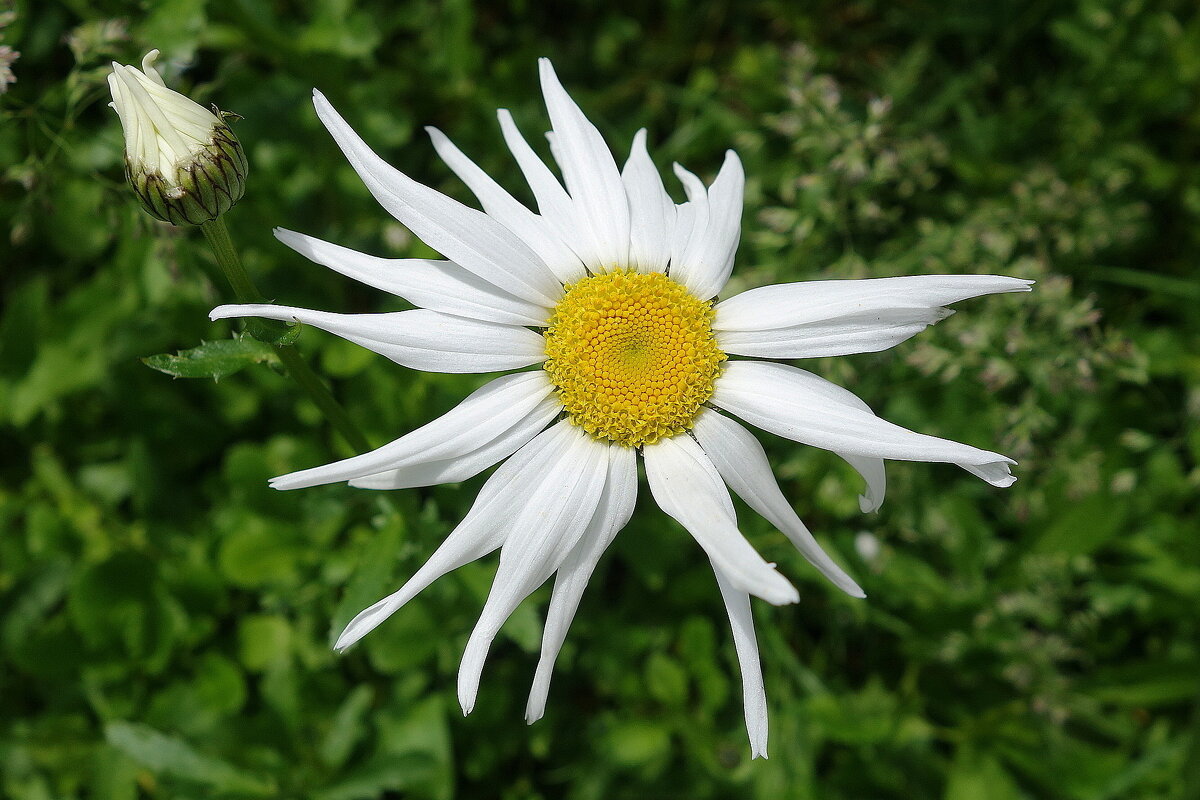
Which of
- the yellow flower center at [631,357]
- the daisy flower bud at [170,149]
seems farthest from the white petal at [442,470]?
the daisy flower bud at [170,149]

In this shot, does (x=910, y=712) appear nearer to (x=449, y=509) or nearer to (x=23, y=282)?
(x=449, y=509)

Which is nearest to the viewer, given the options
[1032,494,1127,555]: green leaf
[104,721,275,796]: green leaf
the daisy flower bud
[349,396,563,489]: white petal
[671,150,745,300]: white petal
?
the daisy flower bud

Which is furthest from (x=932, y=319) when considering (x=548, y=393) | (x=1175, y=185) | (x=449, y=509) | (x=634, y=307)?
(x=1175, y=185)

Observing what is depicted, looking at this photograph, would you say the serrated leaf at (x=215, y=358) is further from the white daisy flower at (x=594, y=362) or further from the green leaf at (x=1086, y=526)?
the green leaf at (x=1086, y=526)

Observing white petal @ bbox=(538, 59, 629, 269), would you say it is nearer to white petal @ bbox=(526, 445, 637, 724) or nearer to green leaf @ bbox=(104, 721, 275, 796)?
white petal @ bbox=(526, 445, 637, 724)

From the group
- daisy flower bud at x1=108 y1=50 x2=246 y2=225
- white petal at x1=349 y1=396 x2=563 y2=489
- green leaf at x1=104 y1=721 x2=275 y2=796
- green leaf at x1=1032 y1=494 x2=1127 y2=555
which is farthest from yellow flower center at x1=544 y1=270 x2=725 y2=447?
green leaf at x1=1032 y1=494 x2=1127 y2=555

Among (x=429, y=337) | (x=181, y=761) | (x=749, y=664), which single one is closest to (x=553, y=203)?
(x=429, y=337)
